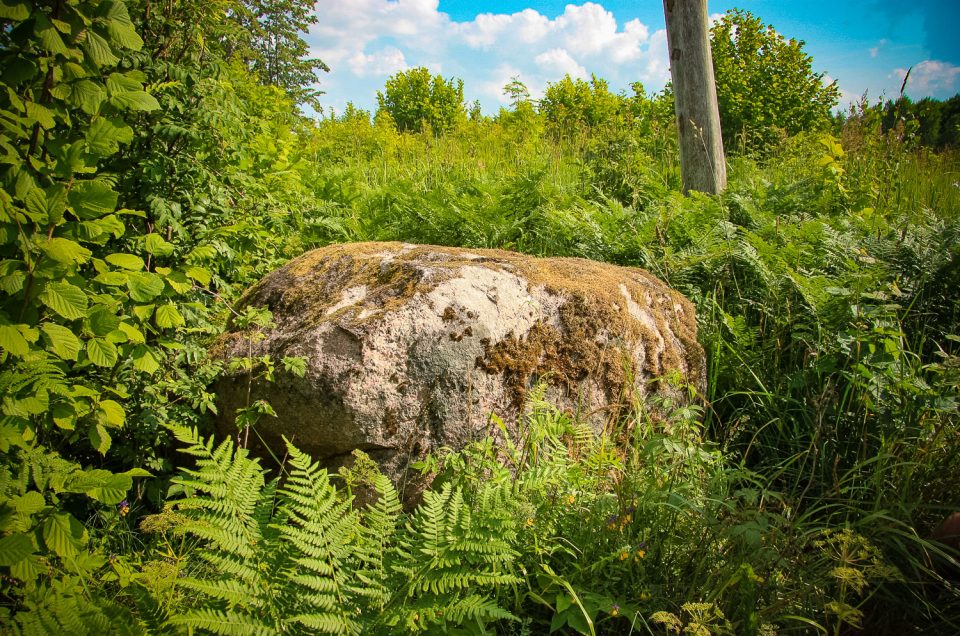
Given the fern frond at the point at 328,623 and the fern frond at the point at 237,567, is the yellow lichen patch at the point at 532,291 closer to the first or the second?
the fern frond at the point at 237,567

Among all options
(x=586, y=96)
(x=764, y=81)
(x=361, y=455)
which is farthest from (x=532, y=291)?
(x=586, y=96)

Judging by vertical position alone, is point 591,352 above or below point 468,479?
above

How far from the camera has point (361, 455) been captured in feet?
6.18

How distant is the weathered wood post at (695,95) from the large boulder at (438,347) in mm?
2866

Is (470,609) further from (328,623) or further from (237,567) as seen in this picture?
(237,567)

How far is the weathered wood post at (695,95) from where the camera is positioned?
5.13 meters

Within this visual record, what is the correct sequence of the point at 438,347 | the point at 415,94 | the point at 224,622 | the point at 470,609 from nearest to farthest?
the point at 224,622 → the point at 470,609 → the point at 438,347 → the point at 415,94

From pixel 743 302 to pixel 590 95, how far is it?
17435 millimetres

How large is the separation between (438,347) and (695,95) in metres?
4.46

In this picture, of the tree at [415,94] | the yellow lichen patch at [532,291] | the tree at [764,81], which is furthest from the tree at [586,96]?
the yellow lichen patch at [532,291]

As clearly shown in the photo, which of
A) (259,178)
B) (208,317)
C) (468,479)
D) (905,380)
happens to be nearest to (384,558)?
(468,479)

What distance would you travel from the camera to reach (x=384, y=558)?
5.67 ft

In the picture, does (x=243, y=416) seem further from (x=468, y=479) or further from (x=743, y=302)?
(x=743, y=302)

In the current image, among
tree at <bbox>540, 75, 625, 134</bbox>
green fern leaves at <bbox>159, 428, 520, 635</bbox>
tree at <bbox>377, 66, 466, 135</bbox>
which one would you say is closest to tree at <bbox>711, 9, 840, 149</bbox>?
tree at <bbox>540, 75, 625, 134</bbox>
